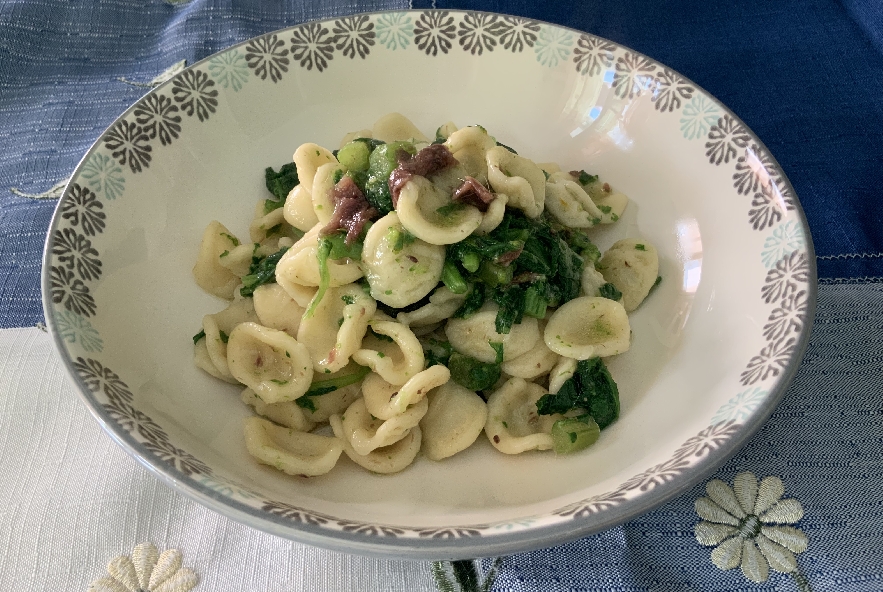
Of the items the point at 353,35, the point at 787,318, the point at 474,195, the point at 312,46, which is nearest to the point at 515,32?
the point at 353,35

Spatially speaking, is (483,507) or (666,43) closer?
(483,507)

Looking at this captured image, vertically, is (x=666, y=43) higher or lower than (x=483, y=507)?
higher

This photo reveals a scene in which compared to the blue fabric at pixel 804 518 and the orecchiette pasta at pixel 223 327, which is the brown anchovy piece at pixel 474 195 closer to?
the orecchiette pasta at pixel 223 327

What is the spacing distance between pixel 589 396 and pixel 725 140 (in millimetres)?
1106

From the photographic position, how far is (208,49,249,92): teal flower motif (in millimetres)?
2729

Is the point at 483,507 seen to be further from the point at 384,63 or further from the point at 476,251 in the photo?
the point at 384,63

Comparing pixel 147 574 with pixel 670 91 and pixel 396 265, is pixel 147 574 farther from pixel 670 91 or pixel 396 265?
pixel 670 91

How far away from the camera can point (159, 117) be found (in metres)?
2.54

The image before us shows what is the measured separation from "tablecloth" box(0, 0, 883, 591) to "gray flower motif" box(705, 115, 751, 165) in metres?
0.77

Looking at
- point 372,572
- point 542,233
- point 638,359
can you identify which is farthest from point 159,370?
point 638,359

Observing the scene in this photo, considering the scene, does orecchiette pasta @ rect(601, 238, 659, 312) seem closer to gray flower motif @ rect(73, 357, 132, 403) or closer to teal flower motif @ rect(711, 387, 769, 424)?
teal flower motif @ rect(711, 387, 769, 424)

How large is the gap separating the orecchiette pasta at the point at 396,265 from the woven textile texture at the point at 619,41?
1807 mm

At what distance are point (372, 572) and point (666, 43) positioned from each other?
3422mm

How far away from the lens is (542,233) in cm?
234
